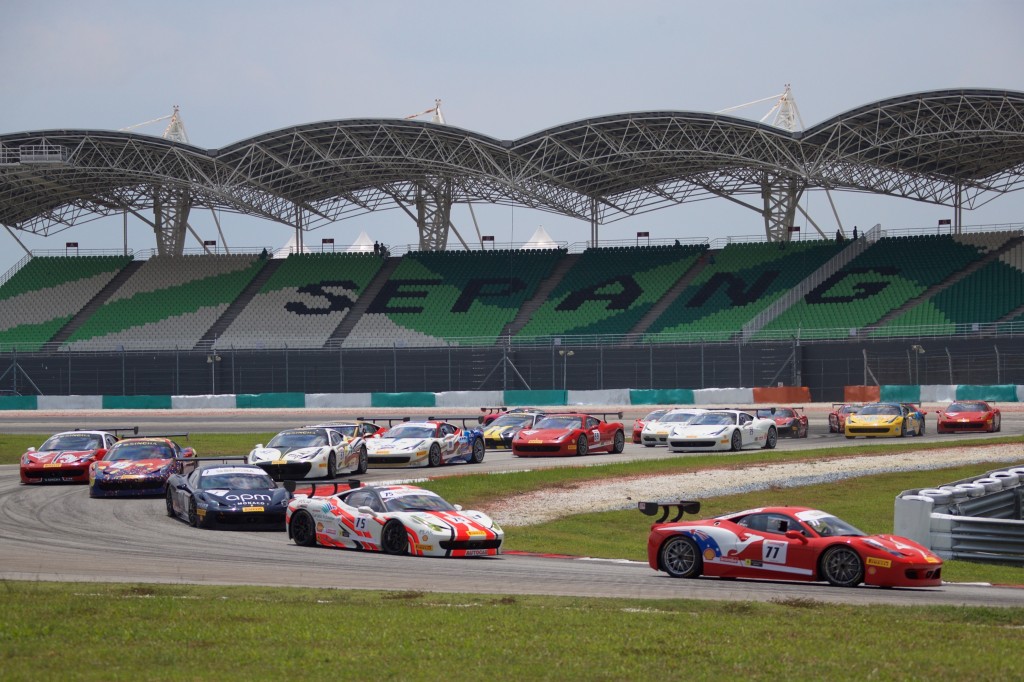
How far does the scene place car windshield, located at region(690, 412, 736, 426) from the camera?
33.8m

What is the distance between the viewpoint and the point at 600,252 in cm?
7038

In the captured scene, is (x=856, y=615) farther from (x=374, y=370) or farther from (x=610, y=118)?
(x=374, y=370)

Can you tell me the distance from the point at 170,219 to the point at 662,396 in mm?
33508

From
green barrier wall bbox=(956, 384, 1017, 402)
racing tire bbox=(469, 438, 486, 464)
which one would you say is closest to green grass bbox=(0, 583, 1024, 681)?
racing tire bbox=(469, 438, 486, 464)

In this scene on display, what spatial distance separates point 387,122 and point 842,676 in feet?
171

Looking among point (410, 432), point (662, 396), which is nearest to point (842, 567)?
point (410, 432)

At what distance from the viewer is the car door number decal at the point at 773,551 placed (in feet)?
46.4

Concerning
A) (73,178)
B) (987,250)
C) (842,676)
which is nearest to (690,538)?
(842,676)

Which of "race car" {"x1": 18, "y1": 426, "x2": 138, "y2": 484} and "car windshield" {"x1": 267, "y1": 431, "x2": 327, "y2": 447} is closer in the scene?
"race car" {"x1": 18, "y1": 426, "x2": 138, "y2": 484}

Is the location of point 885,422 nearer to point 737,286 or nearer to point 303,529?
point 303,529

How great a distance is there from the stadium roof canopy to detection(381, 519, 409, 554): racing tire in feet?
136

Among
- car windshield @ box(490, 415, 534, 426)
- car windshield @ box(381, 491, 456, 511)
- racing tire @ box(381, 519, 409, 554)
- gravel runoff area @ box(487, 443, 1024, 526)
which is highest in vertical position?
car windshield @ box(490, 415, 534, 426)

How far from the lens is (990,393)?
49.2m

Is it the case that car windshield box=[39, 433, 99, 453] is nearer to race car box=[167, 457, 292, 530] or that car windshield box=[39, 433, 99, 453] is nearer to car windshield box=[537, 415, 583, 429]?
race car box=[167, 457, 292, 530]
